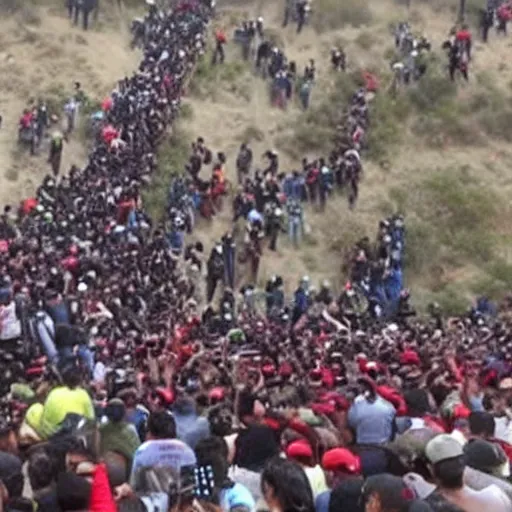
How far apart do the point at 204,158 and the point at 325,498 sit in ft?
70.4

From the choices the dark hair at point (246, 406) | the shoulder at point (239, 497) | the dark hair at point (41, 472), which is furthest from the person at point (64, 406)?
the shoulder at point (239, 497)

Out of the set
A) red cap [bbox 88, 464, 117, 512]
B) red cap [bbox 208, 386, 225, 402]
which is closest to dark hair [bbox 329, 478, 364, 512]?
red cap [bbox 88, 464, 117, 512]

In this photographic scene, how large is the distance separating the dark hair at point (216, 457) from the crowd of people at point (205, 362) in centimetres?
2

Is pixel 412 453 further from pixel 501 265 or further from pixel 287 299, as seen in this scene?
pixel 501 265

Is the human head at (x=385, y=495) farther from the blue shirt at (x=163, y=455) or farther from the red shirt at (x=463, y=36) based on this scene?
the red shirt at (x=463, y=36)

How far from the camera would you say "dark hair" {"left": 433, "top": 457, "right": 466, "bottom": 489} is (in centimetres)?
625

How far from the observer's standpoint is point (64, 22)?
107ft

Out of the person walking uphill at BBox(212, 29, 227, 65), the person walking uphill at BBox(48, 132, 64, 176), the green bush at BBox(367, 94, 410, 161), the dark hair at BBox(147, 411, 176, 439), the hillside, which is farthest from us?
the person walking uphill at BBox(212, 29, 227, 65)

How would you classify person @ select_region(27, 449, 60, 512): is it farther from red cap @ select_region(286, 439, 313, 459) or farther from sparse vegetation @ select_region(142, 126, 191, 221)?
sparse vegetation @ select_region(142, 126, 191, 221)

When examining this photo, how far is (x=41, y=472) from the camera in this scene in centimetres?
644

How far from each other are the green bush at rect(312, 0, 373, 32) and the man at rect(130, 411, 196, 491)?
27859 mm

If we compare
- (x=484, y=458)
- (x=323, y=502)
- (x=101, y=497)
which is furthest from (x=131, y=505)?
(x=484, y=458)

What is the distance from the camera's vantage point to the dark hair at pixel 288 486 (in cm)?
594

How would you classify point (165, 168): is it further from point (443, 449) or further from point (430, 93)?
point (443, 449)
